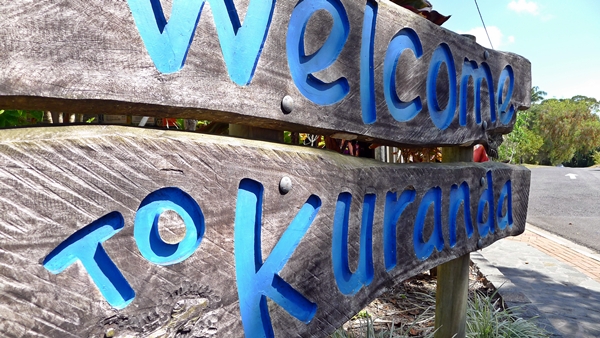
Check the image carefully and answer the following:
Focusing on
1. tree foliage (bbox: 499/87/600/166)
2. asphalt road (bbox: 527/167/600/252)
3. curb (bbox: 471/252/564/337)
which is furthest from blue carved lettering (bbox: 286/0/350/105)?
tree foliage (bbox: 499/87/600/166)

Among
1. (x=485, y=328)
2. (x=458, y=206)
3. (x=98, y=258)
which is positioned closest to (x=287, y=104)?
(x=98, y=258)

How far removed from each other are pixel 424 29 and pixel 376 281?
86 centimetres

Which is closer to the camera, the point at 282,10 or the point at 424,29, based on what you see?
the point at 282,10

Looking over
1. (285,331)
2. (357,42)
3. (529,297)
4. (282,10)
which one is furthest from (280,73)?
(529,297)

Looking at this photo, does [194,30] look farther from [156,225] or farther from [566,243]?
[566,243]

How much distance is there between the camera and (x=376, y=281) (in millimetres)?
1357

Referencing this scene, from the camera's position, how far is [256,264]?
102cm

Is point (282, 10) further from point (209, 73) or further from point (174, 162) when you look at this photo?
point (174, 162)

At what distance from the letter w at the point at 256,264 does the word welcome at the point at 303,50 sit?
11.0 inches

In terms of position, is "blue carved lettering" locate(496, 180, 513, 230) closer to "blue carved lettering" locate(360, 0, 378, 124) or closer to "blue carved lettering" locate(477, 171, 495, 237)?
"blue carved lettering" locate(477, 171, 495, 237)

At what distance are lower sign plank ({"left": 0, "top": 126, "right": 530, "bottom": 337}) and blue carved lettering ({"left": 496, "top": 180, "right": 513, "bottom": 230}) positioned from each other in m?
0.82

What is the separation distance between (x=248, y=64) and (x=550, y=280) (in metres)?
4.24

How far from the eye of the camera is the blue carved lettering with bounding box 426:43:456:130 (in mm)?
1557

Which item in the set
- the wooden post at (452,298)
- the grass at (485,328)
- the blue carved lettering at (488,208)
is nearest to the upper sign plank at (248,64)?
the blue carved lettering at (488,208)
